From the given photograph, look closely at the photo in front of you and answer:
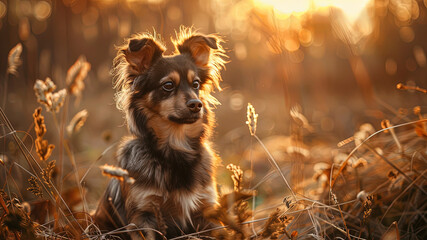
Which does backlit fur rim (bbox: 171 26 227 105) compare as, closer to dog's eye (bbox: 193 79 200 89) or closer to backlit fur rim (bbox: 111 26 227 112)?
backlit fur rim (bbox: 111 26 227 112)

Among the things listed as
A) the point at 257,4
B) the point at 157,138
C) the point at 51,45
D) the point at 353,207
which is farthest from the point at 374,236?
the point at 51,45

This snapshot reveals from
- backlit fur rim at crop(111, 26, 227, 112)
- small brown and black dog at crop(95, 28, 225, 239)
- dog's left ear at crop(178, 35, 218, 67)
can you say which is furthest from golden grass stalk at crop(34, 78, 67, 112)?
dog's left ear at crop(178, 35, 218, 67)

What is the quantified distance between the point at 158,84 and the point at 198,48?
72 cm

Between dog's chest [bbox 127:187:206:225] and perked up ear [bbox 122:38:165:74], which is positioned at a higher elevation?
perked up ear [bbox 122:38:165:74]

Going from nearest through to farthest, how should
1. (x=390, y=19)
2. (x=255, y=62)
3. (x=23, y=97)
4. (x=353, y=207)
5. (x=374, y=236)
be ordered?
(x=374, y=236)
(x=353, y=207)
(x=23, y=97)
(x=390, y=19)
(x=255, y=62)

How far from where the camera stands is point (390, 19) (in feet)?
→ 30.9

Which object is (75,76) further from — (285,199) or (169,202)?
(285,199)

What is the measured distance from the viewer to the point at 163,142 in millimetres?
3055

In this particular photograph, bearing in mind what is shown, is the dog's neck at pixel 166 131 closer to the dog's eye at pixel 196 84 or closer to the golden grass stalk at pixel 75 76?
the dog's eye at pixel 196 84

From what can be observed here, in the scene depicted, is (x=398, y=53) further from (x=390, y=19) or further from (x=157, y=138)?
(x=157, y=138)

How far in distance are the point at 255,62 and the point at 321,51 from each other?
87.8 inches

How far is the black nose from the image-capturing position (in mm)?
2933

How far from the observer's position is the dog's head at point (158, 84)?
304 centimetres

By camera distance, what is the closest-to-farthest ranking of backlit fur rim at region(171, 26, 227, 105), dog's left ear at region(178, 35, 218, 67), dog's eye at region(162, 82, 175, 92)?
dog's eye at region(162, 82, 175, 92)
dog's left ear at region(178, 35, 218, 67)
backlit fur rim at region(171, 26, 227, 105)
